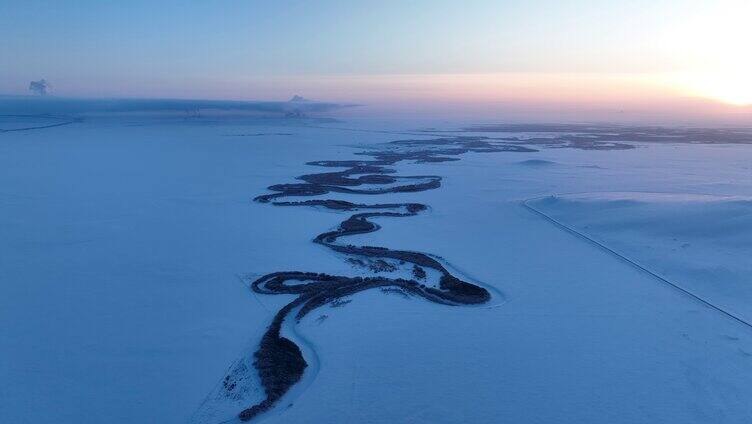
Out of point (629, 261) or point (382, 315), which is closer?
point (382, 315)

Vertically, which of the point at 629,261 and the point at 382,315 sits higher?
→ the point at 629,261

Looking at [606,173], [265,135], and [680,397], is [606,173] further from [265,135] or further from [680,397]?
[265,135]

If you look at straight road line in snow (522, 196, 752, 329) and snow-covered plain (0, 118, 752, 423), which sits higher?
straight road line in snow (522, 196, 752, 329)

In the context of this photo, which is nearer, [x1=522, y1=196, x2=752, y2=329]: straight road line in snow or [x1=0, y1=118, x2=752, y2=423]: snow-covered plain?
[x1=0, y1=118, x2=752, y2=423]: snow-covered plain

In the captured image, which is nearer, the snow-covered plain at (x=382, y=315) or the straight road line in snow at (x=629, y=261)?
the snow-covered plain at (x=382, y=315)

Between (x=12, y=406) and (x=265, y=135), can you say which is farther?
(x=265, y=135)

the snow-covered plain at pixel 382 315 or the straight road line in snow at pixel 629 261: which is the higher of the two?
the straight road line in snow at pixel 629 261

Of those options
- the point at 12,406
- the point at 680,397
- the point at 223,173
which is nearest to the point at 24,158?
the point at 223,173

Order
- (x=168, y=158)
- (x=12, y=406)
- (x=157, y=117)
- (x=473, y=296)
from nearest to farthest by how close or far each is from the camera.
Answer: (x=12, y=406) < (x=473, y=296) < (x=168, y=158) < (x=157, y=117)
